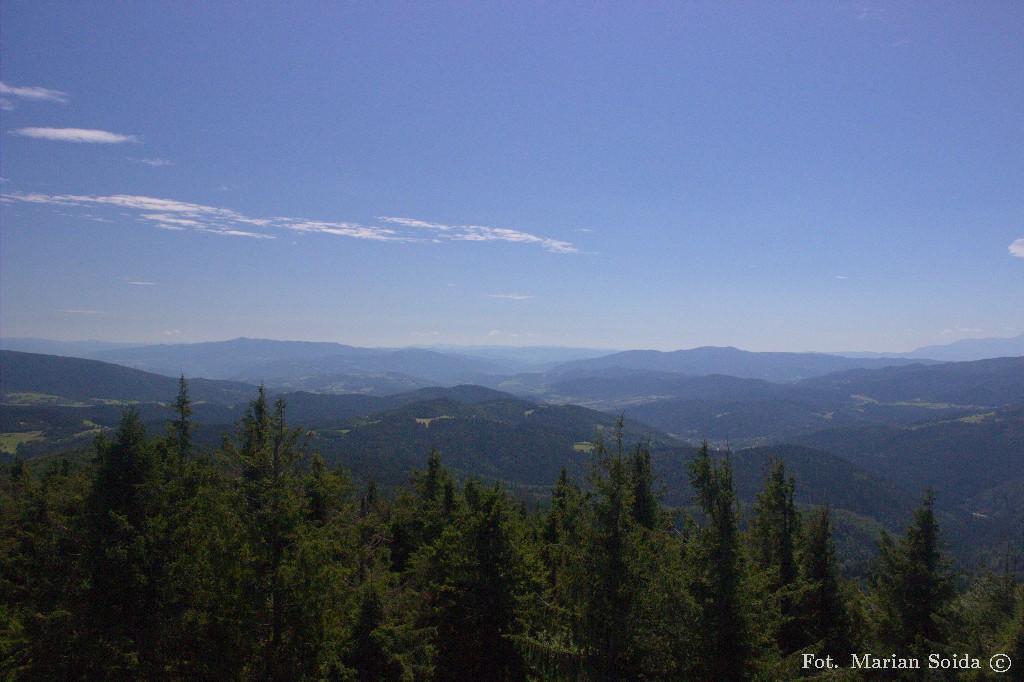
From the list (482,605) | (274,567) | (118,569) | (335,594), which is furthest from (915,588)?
(118,569)

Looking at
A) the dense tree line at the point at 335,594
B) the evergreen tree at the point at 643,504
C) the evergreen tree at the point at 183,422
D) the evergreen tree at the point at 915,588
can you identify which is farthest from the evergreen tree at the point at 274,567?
the evergreen tree at the point at 915,588

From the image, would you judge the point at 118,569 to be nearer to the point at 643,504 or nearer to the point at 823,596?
the point at 643,504

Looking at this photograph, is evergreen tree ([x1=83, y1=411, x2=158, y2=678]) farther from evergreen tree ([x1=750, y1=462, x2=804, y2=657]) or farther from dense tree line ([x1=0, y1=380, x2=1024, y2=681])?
evergreen tree ([x1=750, y1=462, x2=804, y2=657])

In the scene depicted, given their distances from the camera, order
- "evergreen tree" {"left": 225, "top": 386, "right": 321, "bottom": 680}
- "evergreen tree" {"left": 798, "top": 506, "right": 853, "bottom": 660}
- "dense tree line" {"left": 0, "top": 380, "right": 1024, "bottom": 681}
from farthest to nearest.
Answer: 1. "evergreen tree" {"left": 798, "top": 506, "right": 853, "bottom": 660}
2. "dense tree line" {"left": 0, "top": 380, "right": 1024, "bottom": 681}
3. "evergreen tree" {"left": 225, "top": 386, "right": 321, "bottom": 680}

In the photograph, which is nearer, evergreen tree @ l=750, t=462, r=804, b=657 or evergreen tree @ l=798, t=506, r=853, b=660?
evergreen tree @ l=750, t=462, r=804, b=657

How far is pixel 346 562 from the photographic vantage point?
16.4m

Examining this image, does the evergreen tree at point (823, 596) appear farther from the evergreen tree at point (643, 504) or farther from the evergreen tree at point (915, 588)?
the evergreen tree at point (643, 504)

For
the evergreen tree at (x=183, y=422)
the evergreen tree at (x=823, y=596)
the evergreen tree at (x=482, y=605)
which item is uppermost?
the evergreen tree at (x=183, y=422)

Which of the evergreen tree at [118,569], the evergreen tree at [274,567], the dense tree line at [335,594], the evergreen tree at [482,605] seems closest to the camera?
the evergreen tree at [274,567]

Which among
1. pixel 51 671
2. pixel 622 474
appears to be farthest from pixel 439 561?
pixel 51 671

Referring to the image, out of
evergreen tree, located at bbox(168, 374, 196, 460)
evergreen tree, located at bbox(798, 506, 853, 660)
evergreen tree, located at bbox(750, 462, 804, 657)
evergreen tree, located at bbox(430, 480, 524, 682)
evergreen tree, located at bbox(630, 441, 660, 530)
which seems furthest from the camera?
evergreen tree, located at bbox(168, 374, 196, 460)

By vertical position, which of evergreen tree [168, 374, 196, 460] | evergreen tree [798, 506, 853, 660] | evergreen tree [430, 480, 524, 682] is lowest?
evergreen tree [798, 506, 853, 660]

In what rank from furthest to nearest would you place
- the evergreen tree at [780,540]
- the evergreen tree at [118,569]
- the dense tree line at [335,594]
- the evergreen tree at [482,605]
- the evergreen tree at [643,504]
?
the evergreen tree at [643,504], the evergreen tree at [780,540], the evergreen tree at [482,605], the evergreen tree at [118,569], the dense tree line at [335,594]

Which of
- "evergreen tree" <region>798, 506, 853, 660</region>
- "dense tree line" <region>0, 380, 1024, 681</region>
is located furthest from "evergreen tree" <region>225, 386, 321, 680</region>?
"evergreen tree" <region>798, 506, 853, 660</region>
